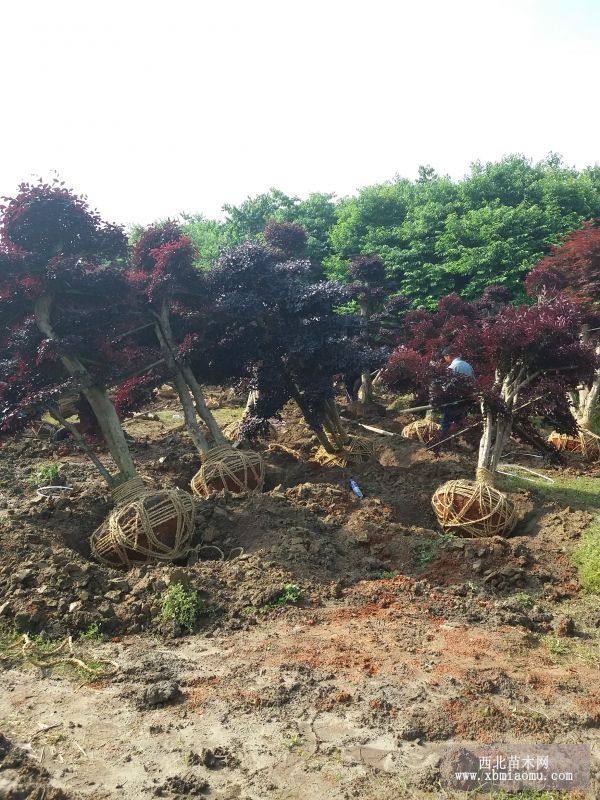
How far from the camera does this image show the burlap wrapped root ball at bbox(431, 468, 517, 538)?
294 inches

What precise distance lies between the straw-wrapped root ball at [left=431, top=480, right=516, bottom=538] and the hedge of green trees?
1221 centimetres

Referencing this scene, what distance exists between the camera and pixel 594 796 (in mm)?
3291

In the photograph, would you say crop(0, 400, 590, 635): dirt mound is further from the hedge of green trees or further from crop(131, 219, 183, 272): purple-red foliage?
the hedge of green trees

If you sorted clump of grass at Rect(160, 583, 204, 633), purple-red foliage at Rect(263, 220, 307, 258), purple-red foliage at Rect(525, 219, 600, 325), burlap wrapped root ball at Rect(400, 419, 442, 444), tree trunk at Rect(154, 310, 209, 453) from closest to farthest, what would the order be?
clump of grass at Rect(160, 583, 204, 633) < tree trunk at Rect(154, 310, 209, 453) < burlap wrapped root ball at Rect(400, 419, 442, 444) < purple-red foliage at Rect(525, 219, 600, 325) < purple-red foliage at Rect(263, 220, 307, 258)

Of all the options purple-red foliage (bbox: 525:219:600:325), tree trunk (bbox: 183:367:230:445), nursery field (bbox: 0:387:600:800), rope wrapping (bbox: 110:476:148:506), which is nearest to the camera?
nursery field (bbox: 0:387:600:800)

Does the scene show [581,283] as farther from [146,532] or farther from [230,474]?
[146,532]

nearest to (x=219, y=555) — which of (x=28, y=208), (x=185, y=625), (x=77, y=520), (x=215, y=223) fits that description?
(x=185, y=625)

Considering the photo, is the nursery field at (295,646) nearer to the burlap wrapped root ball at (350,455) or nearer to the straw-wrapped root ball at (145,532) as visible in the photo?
the straw-wrapped root ball at (145,532)

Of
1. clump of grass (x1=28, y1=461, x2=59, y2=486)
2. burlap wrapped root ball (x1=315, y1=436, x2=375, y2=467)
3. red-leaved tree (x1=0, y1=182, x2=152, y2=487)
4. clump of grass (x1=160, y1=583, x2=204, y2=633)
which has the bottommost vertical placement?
burlap wrapped root ball (x1=315, y1=436, x2=375, y2=467)

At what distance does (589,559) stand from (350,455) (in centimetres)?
467

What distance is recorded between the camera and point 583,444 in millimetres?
11398

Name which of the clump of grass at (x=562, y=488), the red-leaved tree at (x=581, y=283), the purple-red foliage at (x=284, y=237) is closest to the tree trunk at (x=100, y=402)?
the clump of grass at (x=562, y=488)

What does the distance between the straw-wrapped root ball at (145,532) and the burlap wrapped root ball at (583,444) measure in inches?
288

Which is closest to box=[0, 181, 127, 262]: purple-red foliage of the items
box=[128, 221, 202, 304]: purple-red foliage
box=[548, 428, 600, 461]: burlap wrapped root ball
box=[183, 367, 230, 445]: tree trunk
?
box=[128, 221, 202, 304]: purple-red foliage
